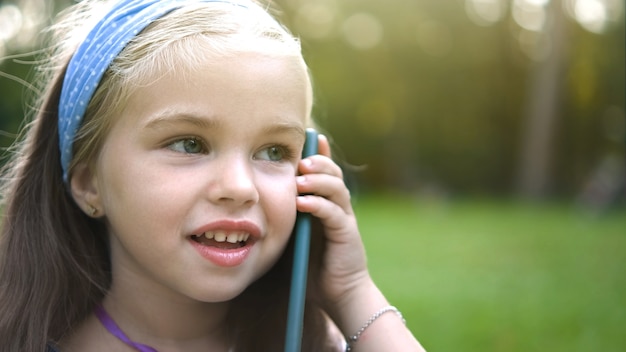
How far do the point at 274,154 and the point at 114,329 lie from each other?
0.67 m

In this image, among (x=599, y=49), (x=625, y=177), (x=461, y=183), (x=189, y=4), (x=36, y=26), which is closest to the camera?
(x=189, y=4)

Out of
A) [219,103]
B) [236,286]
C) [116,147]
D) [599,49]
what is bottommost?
[599,49]

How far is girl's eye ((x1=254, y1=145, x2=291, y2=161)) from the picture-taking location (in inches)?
76.7

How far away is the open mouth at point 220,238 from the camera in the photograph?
1.84 m

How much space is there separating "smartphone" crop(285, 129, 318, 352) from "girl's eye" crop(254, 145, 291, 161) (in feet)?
0.31

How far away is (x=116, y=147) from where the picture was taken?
1907 mm

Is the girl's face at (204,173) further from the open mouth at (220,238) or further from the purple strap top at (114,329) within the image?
the purple strap top at (114,329)

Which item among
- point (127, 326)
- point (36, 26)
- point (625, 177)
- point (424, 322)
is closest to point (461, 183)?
point (625, 177)

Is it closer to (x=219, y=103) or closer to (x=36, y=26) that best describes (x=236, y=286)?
(x=219, y=103)

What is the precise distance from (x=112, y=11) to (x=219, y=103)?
0.49 metres

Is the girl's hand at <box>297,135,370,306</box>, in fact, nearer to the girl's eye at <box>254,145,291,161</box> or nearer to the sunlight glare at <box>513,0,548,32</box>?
the girl's eye at <box>254,145,291,161</box>

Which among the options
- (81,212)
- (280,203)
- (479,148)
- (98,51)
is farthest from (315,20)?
(280,203)

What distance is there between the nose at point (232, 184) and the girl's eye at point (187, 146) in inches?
3.0

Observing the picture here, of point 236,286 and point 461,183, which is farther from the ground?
point 236,286
